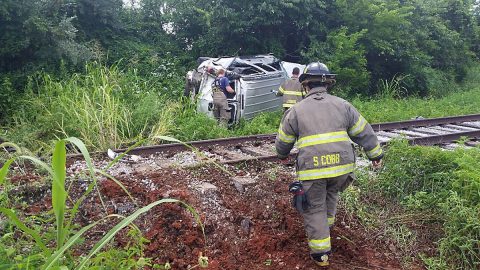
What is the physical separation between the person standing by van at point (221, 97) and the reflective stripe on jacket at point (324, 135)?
19.1ft

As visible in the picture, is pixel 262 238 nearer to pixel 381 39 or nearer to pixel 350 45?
pixel 350 45

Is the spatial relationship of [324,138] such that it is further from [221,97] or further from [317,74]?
[221,97]

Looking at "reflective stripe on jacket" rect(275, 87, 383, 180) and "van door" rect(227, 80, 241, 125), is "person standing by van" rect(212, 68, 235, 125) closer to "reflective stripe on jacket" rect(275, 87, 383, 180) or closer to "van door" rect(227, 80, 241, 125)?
"van door" rect(227, 80, 241, 125)

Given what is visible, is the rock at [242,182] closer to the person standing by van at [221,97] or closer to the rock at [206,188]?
the rock at [206,188]

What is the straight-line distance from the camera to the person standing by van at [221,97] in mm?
9727

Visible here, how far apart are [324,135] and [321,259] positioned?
1.03 metres

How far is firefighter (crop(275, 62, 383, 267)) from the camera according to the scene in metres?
3.74

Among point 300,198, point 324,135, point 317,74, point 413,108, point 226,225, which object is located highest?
point 317,74

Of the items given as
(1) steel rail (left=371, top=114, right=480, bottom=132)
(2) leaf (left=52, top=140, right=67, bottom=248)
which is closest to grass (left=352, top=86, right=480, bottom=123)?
Result: (1) steel rail (left=371, top=114, right=480, bottom=132)

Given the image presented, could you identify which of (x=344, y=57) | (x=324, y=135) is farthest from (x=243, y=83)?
(x=324, y=135)

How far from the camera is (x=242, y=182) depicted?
16.7 feet

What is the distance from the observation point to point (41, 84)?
34.8 ft

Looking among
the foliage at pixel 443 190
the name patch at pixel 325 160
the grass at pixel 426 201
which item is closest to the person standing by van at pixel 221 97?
the grass at pixel 426 201

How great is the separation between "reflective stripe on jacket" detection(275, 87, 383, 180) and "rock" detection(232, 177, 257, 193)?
1232mm
